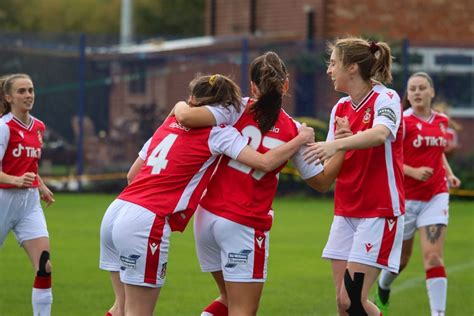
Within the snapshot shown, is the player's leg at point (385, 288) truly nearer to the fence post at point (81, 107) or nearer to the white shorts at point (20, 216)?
the white shorts at point (20, 216)

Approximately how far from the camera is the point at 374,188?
23.3 feet

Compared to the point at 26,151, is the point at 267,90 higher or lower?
higher

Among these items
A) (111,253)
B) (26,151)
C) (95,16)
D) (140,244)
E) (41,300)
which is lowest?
(95,16)

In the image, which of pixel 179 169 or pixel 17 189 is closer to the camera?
pixel 179 169

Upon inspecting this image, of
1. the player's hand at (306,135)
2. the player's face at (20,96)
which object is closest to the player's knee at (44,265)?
the player's face at (20,96)

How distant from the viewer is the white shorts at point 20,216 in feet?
28.9

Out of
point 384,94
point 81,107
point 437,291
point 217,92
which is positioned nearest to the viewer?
point 217,92

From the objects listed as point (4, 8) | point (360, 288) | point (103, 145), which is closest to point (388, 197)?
point (360, 288)

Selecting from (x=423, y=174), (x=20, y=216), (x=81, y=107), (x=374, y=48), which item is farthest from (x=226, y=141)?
(x=81, y=107)

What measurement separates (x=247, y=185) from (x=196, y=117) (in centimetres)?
52

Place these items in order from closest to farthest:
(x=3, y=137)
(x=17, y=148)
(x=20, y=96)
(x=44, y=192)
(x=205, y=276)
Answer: (x=3, y=137) → (x=17, y=148) → (x=20, y=96) → (x=44, y=192) → (x=205, y=276)

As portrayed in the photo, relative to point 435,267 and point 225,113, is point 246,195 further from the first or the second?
point 435,267

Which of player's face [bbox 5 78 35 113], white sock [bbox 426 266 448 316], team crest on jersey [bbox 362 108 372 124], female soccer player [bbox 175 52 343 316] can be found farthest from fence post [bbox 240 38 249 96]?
female soccer player [bbox 175 52 343 316]

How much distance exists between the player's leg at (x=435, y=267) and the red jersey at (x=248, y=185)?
119 inches
